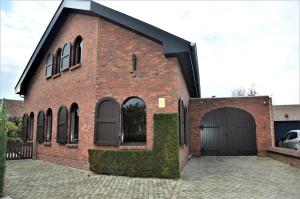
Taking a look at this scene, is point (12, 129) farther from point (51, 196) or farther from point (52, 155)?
point (51, 196)

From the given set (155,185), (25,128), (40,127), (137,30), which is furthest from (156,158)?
(25,128)

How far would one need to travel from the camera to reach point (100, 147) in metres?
9.48

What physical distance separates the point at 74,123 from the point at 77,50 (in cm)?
329

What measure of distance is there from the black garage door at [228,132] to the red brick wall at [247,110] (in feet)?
0.83

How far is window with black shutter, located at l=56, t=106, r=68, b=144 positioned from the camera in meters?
11.3

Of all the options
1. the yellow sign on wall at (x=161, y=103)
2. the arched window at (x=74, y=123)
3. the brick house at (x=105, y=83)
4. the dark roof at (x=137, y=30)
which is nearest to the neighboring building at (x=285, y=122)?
the brick house at (x=105, y=83)

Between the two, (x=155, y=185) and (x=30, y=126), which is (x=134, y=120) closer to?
(x=155, y=185)

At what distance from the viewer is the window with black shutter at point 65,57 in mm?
12034

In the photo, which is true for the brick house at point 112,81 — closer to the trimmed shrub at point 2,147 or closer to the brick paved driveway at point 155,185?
the brick paved driveway at point 155,185

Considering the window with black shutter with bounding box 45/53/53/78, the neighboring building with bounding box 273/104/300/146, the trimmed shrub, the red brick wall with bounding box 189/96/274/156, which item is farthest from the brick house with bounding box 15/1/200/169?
the neighboring building with bounding box 273/104/300/146

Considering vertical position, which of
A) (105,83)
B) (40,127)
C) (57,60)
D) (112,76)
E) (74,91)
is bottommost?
(40,127)

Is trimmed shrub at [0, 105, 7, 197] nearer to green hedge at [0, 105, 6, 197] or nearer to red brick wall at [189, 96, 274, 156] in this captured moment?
green hedge at [0, 105, 6, 197]

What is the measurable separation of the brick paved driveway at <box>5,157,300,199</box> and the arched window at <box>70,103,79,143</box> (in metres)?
1.54

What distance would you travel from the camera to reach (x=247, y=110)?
602 inches
